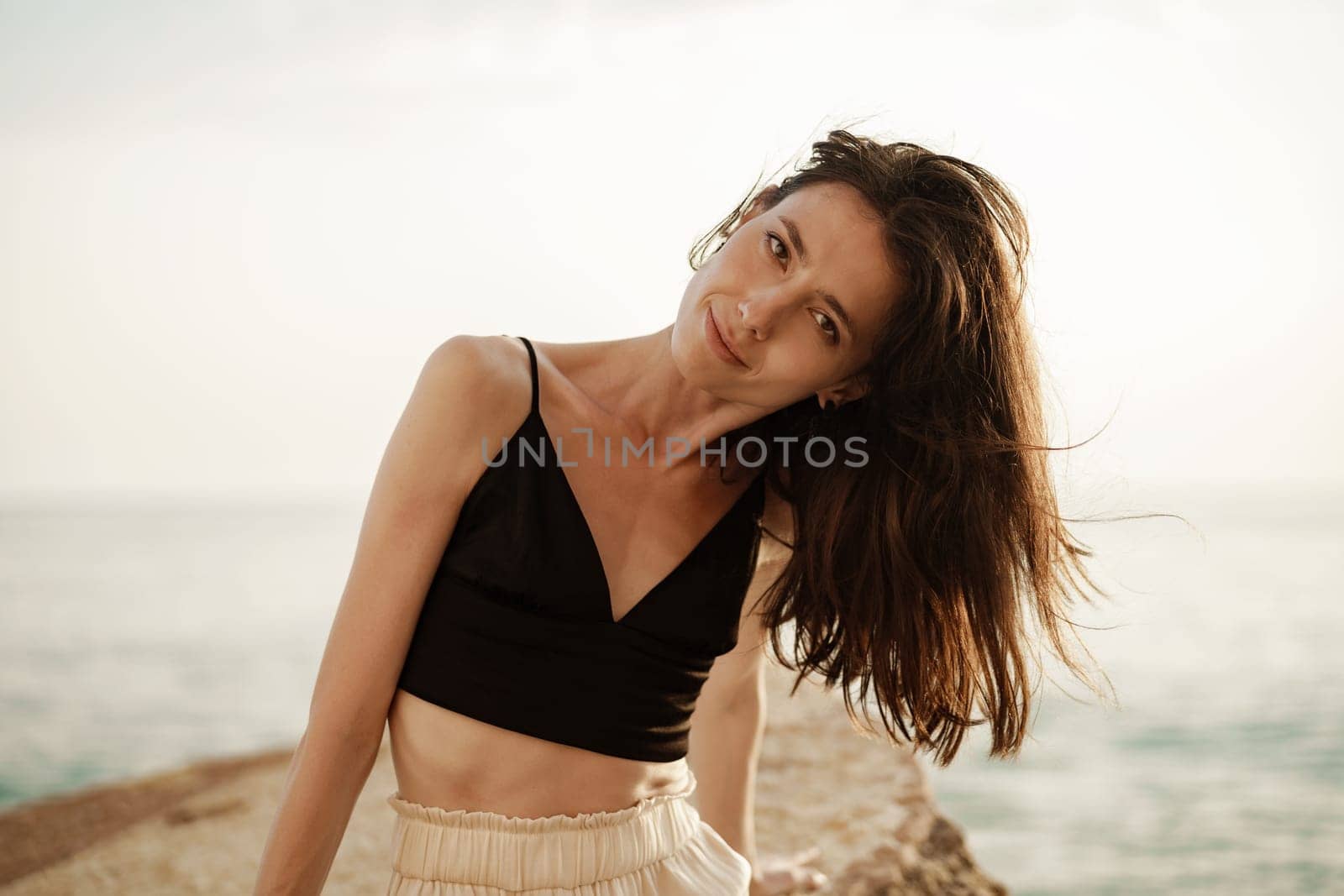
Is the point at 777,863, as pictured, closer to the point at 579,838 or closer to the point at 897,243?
the point at 579,838

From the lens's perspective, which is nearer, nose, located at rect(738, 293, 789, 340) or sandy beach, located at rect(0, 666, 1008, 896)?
Result: nose, located at rect(738, 293, 789, 340)

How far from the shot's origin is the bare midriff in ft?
5.24

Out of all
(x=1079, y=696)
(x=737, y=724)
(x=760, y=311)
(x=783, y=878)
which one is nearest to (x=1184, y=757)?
(x=1079, y=696)

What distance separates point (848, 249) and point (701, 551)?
1.80ft

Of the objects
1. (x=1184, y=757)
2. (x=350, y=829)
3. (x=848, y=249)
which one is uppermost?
(x=848, y=249)

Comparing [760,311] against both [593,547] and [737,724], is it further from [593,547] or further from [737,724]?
[737,724]

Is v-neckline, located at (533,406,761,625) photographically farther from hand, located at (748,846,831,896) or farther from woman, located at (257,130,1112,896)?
hand, located at (748,846,831,896)

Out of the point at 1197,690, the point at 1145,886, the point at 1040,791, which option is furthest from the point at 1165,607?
the point at 1145,886

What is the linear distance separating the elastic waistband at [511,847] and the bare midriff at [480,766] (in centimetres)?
2

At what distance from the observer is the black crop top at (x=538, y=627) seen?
1589 millimetres

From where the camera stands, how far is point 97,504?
19703 millimetres

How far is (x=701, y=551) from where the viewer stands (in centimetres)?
184

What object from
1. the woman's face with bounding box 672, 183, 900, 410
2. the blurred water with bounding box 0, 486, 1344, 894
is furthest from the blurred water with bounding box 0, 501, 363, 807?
the woman's face with bounding box 672, 183, 900, 410

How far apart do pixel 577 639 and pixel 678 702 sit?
25cm
